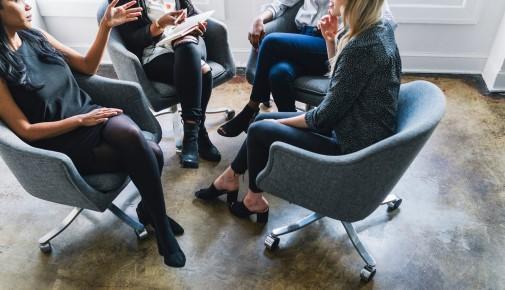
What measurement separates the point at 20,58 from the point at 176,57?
71cm

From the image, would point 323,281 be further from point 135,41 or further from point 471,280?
point 135,41

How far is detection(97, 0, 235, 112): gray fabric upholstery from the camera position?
2.01 meters

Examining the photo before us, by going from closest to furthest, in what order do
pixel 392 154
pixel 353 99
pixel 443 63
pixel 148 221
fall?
pixel 392 154
pixel 353 99
pixel 148 221
pixel 443 63

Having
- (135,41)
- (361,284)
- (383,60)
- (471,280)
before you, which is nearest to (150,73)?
(135,41)

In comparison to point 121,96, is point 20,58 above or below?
above

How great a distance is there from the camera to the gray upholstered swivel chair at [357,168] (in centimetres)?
130

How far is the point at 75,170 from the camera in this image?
4.81 ft

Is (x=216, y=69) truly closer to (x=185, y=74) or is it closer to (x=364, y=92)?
(x=185, y=74)

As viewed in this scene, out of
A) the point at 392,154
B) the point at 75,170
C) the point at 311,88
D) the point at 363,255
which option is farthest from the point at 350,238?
the point at 75,170

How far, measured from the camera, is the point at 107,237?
1.92 metres

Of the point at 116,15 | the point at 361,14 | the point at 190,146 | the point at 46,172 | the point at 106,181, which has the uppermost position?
Result: the point at 361,14

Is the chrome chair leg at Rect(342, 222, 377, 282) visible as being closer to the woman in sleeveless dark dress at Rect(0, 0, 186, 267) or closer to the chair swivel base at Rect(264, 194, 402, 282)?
the chair swivel base at Rect(264, 194, 402, 282)

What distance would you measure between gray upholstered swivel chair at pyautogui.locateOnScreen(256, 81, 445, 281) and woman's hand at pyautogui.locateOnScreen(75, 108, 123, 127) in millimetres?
637

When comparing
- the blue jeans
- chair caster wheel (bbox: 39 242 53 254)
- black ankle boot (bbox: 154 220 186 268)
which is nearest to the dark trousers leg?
the blue jeans
